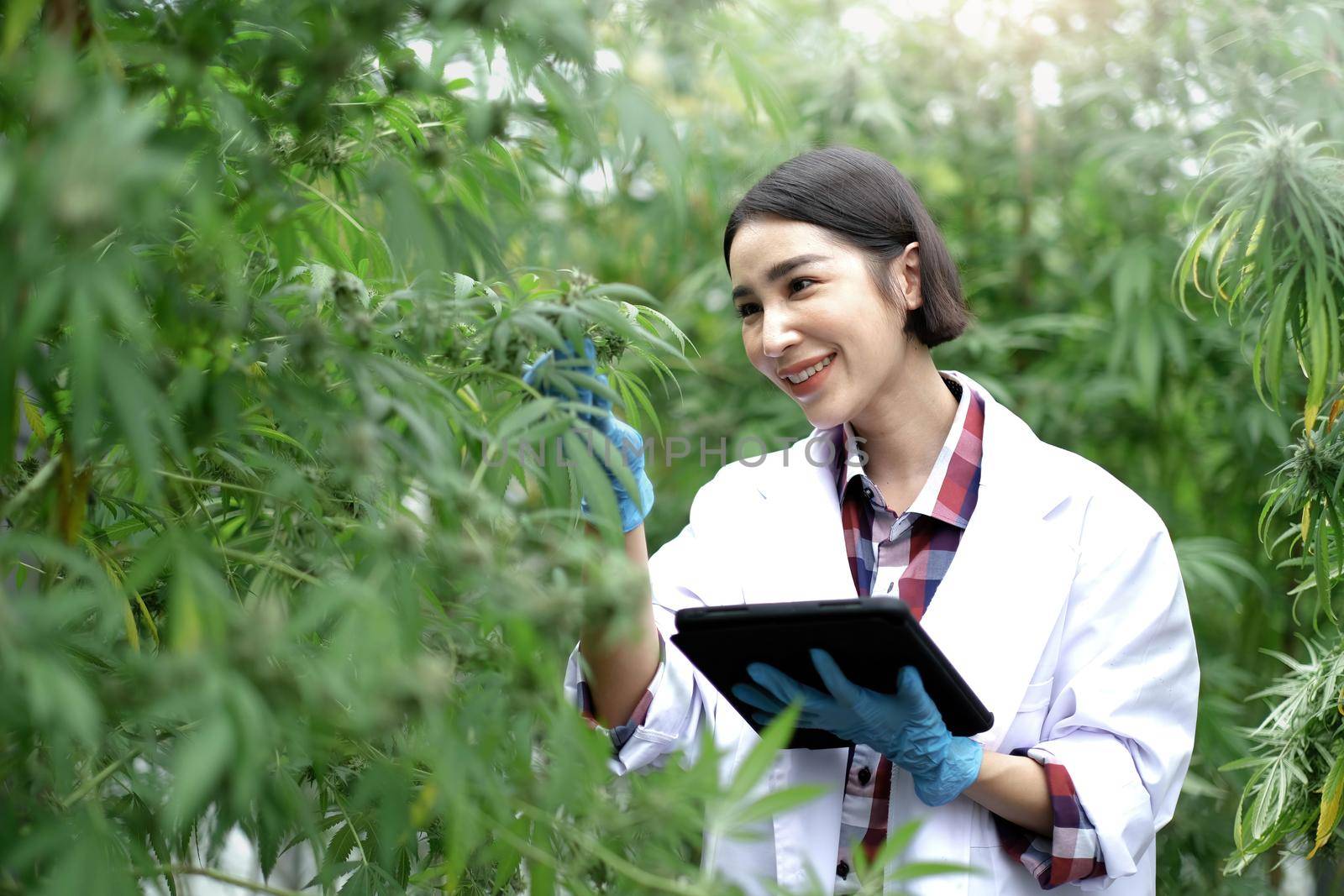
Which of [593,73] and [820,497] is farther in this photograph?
[820,497]

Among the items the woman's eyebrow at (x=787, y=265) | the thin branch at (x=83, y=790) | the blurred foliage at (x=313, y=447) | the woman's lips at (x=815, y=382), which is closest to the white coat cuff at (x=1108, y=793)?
the blurred foliage at (x=313, y=447)

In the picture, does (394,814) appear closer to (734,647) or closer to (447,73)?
(734,647)

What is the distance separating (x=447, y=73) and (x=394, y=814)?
3.30 ft

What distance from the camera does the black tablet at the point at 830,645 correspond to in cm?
98

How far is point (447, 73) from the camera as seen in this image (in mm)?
1485

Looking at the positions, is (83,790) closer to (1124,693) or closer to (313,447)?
(313,447)

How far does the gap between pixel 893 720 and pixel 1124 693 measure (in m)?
0.27

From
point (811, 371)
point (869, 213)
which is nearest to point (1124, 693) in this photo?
point (811, 371)

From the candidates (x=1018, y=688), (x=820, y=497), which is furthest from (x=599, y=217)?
(x=1018, y=688)

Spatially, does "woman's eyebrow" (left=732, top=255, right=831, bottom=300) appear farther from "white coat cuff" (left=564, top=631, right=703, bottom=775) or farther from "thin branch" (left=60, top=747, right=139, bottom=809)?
"thin branch" (left=60, top=747, right=139, bottom=809)

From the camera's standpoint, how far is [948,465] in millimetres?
1366

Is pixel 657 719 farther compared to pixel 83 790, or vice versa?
pixel 657 719

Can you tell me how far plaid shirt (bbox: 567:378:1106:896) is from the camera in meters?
1.18

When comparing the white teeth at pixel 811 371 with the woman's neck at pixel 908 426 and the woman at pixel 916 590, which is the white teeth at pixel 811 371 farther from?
the woman's neck at pixel 908 426
